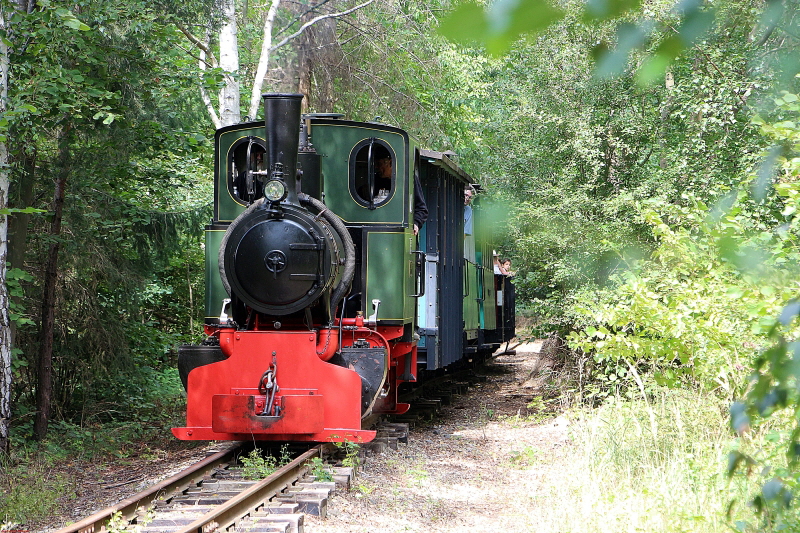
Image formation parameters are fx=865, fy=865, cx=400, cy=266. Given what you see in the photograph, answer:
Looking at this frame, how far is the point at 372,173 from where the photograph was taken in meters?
7.70

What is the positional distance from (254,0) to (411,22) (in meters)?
5.19

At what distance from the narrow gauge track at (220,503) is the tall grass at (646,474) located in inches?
60.4

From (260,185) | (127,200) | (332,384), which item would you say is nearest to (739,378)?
(332,384)

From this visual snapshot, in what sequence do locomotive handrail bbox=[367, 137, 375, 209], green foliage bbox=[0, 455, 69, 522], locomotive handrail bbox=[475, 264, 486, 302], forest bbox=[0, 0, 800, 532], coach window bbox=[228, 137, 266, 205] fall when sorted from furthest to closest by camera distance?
locomotive handrail bbox=[475, 264, 486, 302] → coach window bbox=[228, 137, 266, 205] → locomotive handrail bbox=[367, 137, 375, 209] → green foliage bbox=[0, 455, 69, 522] → forest bbox=[0, 0, 800, 532]

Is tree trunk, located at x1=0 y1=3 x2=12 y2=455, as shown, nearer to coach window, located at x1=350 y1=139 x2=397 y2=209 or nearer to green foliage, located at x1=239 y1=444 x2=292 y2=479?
green foliage, located at x1=239 y1=444 x2=292 y2=479

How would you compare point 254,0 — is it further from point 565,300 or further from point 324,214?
point 324,214

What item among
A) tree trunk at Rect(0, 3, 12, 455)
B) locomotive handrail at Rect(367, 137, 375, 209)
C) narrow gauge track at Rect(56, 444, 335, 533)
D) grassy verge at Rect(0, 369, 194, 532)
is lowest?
grassy verge at Rect(0, 369, 194, 532)

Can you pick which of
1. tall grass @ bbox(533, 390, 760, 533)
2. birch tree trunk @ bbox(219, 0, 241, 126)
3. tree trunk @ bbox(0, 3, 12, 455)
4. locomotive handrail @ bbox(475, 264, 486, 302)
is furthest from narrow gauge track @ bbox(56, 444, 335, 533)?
birch tree trunk @ bbox(219, 0, 241, 126)

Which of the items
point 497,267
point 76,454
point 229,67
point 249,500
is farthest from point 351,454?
point 497,267

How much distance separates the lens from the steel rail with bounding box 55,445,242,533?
4.96 metres

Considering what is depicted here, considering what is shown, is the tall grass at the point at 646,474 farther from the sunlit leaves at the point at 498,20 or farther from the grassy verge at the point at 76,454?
the grassy verge at the point at 76,454

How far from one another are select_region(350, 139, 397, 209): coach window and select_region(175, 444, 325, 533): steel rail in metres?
2.31

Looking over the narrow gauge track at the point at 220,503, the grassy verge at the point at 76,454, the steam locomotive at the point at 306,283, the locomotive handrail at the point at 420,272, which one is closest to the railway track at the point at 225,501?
the narrow gauge track at the point at 220,503

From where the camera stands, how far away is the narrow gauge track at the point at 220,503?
199 inches
